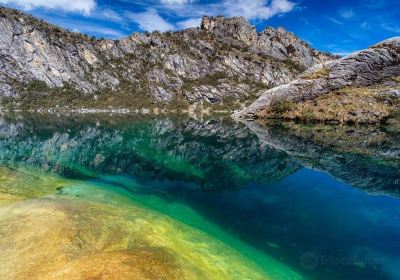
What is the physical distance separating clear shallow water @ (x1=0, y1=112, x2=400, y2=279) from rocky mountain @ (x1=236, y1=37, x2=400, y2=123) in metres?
60.9

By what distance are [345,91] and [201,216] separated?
334 ft

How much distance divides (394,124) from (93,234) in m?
95.4

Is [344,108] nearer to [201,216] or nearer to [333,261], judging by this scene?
[201,216]

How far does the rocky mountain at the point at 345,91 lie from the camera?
103m

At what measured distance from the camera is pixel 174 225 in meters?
21.0

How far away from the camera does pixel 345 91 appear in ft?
370

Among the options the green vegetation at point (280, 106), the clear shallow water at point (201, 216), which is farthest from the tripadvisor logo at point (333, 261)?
the green vegetation at point (280, 106)

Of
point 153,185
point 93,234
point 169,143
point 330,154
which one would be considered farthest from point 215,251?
point 169,143

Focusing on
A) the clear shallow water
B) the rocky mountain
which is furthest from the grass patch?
the clear shallow water

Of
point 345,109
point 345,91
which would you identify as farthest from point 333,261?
point 345,91

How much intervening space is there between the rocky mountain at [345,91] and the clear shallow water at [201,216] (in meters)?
60.9

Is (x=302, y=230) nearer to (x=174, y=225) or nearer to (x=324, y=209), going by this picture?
(x=324, y=209)

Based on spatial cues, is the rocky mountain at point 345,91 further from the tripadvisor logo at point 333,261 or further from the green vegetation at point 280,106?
the tripadvisor logo at point 333,261

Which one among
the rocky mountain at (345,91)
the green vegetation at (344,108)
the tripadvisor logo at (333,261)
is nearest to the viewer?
the tripadvisor logo at (333,261)
